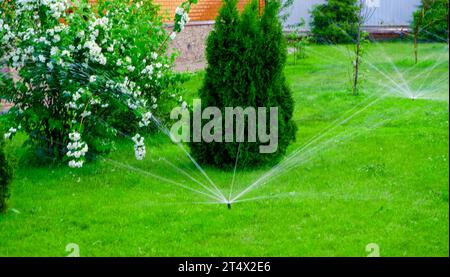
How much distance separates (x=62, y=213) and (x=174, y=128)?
3735 mm

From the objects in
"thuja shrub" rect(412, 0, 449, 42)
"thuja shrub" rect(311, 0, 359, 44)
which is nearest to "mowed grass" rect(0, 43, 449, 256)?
"thuja shrub" rect(412, 0, 449, 42)

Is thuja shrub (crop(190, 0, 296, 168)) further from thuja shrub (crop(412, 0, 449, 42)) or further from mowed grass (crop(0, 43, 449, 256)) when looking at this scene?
thuja shrub (crop(412, 0, 449, 42))

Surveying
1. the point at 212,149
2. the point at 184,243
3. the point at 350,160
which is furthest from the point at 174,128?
the point at 184,243

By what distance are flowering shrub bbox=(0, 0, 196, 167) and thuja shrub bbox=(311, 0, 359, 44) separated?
1623 cm

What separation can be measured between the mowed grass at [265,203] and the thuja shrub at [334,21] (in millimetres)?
13695

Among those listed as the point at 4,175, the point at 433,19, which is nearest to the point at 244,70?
the point at 4,175

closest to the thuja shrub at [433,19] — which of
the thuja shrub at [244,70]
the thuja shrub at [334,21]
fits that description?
the thuja shrub at [334,21]

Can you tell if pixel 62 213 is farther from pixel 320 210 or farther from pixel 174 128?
pixel 174 128

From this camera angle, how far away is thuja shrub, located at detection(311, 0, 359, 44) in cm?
2348

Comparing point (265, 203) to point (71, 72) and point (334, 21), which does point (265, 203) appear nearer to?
point (71, 72)

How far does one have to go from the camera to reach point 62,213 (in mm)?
6367

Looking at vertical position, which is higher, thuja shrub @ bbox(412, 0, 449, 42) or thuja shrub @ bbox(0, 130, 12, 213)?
thuja shrub @ bbox(412, 0, 449, 42)

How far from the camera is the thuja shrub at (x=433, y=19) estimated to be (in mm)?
18058

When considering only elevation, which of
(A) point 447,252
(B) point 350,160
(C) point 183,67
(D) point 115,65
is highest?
(C) point 183,67
